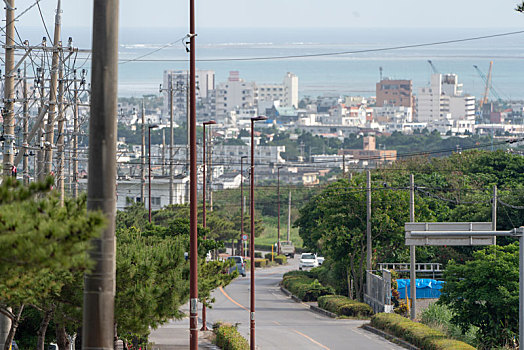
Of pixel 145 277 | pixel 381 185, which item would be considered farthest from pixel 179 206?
pixel 145 277

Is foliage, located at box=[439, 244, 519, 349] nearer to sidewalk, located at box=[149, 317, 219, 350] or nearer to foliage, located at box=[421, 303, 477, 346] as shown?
foliage, located at box=[421, 303, 477, 346]

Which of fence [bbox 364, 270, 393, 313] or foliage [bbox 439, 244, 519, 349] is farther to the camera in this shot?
fence [bbox 364, 270, 393, 313]

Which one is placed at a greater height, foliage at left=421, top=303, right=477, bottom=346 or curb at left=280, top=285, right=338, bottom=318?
foliage at left=421, top=303, right=477, bottom=346

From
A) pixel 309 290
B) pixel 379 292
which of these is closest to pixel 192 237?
pixel 379 292

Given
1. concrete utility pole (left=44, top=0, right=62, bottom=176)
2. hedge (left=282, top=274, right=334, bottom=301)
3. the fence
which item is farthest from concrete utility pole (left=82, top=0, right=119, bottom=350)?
hedge (left=282, top=274, right=334, bottom=301)

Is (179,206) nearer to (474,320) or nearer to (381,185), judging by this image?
(381,185)

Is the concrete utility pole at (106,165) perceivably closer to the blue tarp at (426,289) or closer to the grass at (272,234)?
the blue tarp at (426,289)
